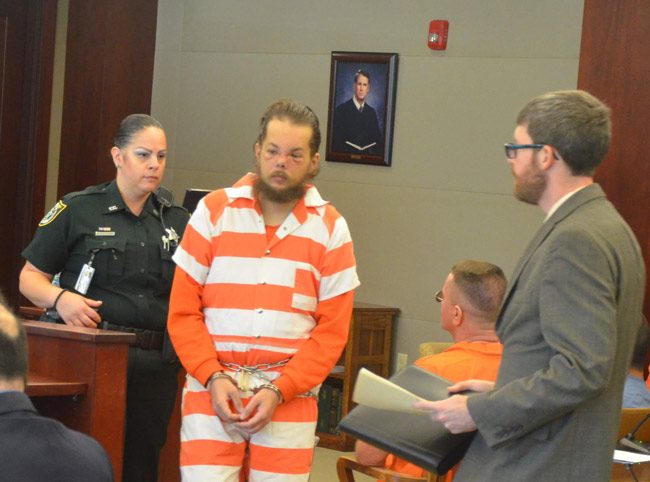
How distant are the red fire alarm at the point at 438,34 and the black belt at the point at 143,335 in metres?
3.53

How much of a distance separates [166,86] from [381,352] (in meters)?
2.47

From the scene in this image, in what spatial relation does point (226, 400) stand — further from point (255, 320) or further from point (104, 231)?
point (104, 231)

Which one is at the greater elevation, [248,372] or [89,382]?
[248,372]

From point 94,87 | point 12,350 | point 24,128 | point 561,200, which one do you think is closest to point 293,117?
point 561,200

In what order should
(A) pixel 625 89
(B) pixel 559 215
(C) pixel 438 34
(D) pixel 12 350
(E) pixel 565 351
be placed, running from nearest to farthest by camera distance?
(D) pixel 12 350 < (E) pixel 565 351 < (B) pixel 559 215 < (A) pixel 625 89 < (C) pixel 438 34

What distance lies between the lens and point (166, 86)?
7.60 meters

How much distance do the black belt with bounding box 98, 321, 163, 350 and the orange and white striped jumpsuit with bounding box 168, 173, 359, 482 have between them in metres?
0.65

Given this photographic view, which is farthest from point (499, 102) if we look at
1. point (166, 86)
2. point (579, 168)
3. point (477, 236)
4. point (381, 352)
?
point (579, 168)

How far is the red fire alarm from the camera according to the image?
6461mm

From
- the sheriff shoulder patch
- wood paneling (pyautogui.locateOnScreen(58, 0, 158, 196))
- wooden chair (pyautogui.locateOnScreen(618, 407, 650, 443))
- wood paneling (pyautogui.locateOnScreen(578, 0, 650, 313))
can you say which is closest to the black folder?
wooden chair (pyautogui.locateOnScreen(618, 407, 650, 443))

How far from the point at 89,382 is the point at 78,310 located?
0.29 m

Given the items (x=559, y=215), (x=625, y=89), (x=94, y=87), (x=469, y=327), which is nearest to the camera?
(x=559, y=215)

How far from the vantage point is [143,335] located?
11.3 ft

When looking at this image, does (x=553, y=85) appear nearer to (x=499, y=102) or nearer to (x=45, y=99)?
(x=499, y=102)
